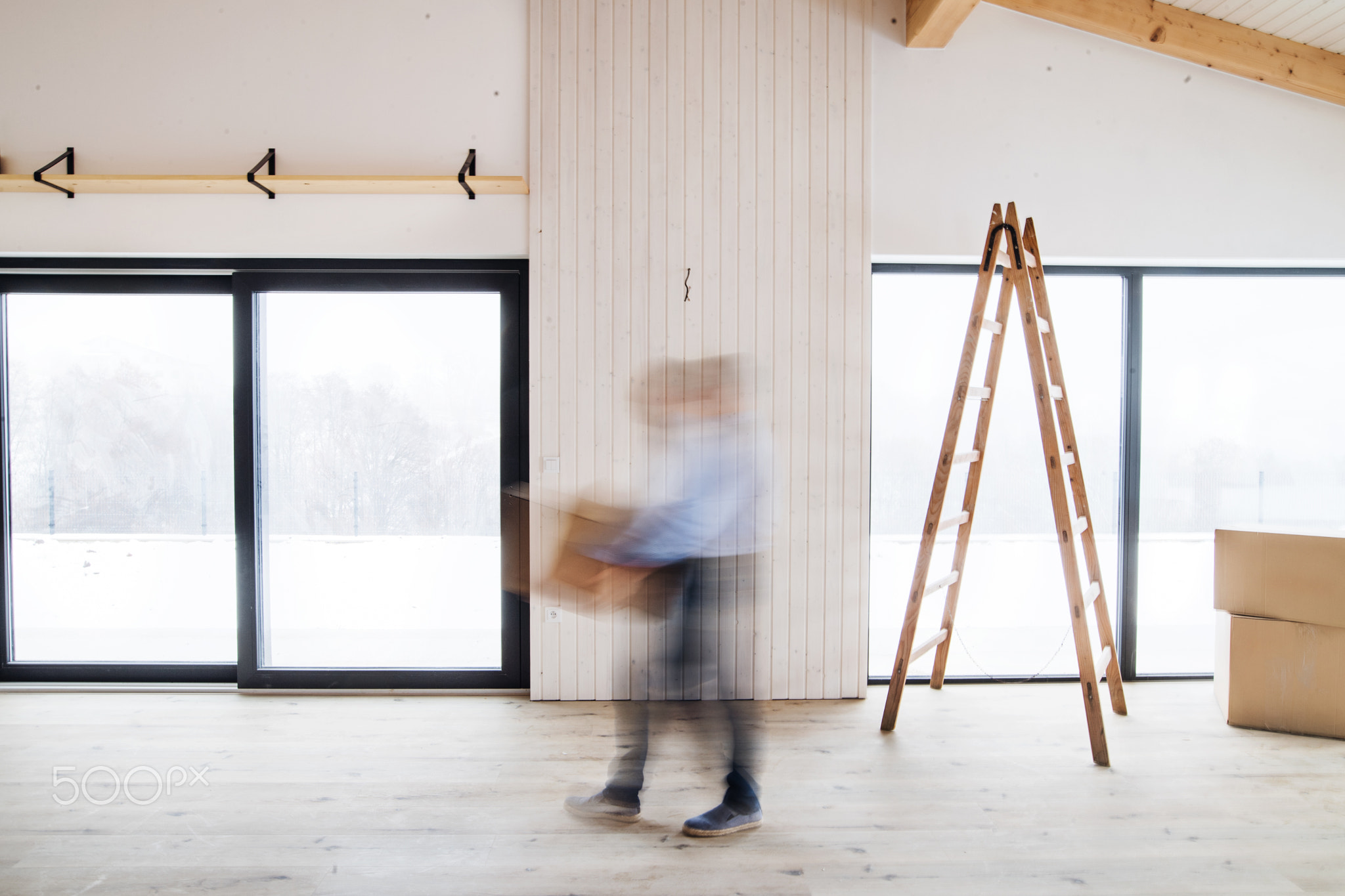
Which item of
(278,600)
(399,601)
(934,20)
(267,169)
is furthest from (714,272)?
(278,600)

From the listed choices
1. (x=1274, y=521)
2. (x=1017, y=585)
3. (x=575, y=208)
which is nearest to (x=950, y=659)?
(x=1017, y=585)

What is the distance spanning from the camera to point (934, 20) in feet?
8.54

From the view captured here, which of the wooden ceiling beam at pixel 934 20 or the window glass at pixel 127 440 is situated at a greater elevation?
the wooden ceiling beam at pixel 934 20

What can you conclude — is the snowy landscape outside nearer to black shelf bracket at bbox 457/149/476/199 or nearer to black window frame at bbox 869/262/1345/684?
black shelf bracket at bbox 457/149/476/199

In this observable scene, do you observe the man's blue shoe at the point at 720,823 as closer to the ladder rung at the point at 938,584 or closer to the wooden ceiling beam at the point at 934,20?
the ladder rung at the point at 938,584

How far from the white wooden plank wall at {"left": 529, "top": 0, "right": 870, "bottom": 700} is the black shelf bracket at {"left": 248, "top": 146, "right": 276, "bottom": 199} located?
3.70 ft

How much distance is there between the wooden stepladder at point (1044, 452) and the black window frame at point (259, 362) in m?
1.77

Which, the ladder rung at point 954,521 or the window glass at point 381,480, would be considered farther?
the window glass at point 381,480

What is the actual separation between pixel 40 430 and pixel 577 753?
9.96 feet

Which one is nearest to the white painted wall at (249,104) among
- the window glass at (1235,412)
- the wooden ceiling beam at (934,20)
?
the wooden ceiling beam at (934,20)

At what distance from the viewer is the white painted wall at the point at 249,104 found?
2775 mm

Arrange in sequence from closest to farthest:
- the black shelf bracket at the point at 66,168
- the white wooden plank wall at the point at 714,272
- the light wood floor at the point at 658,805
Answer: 1. the light wood floor at the point at 658,805
2. the black shelf bracket at the point at 66,168
3. the white wooden plank wall at the point at 714,272

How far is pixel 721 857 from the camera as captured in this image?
176 centimetres

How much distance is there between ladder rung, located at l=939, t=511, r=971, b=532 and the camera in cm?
250
